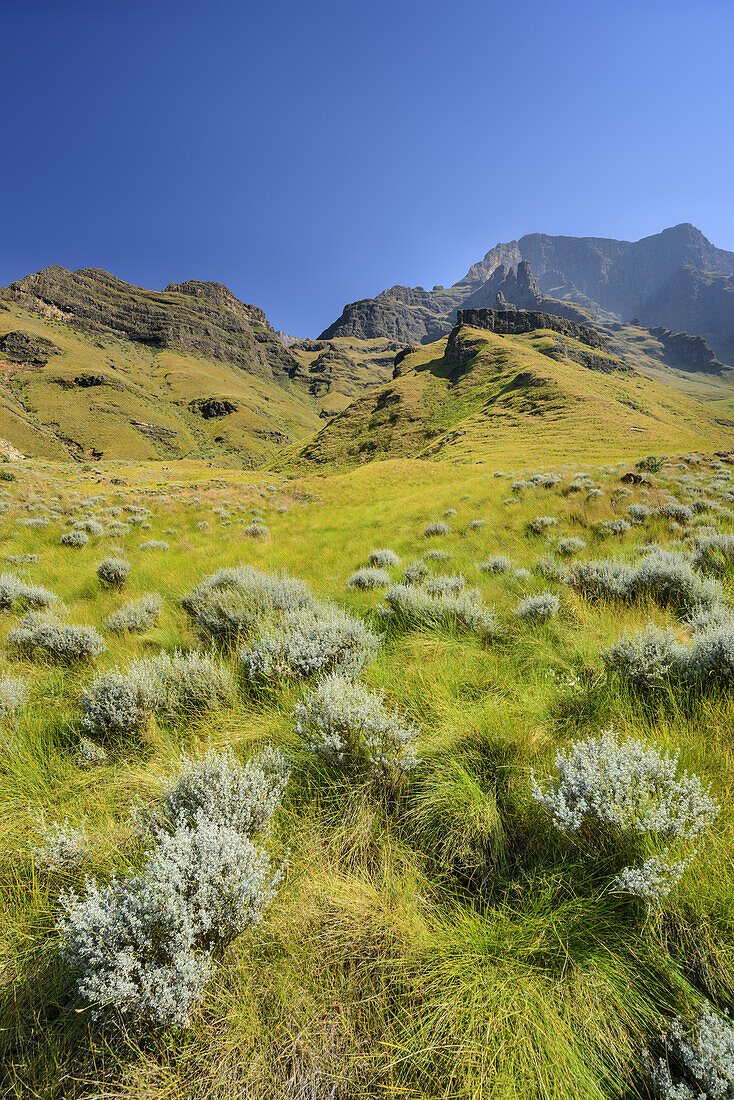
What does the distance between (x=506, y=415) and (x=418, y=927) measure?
6357cm

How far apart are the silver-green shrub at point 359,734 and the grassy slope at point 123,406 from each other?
109639 mm

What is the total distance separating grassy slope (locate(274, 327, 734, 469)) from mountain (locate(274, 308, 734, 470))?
9.8 inches

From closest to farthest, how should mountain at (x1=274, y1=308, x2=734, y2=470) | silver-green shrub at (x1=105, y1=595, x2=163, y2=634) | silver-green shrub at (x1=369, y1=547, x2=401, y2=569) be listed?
silver-green shrub at (x1=105, y1=595, x2=163, y2=634) < silver-green shrub at (x1=369, y1=547, x2=401, y2=569) < mountain at (x1=274, y1=308, x2=734, y2=470)

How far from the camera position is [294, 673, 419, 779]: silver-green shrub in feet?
7.11

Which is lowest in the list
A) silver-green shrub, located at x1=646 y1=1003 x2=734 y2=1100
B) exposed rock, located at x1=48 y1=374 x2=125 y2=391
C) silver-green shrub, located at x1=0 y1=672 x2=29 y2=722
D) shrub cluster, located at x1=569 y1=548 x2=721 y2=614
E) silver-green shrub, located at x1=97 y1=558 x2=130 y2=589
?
silver-green shrub, located at x1=646 y1=1003 x2=734 y2=1100

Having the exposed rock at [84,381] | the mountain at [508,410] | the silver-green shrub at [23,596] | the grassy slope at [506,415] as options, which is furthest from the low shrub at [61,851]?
the exposed rock at [84,381]

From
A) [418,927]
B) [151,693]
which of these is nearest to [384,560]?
[151,693]

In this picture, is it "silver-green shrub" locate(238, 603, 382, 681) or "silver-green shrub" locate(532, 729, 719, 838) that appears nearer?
"silver-green shrub" locate(532, 729, 719, 838)

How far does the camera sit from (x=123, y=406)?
4331 inches

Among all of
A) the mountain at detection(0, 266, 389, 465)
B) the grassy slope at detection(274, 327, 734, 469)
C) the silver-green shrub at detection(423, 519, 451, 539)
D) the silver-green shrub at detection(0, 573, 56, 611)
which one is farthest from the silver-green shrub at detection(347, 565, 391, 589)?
the mountain at detection(0, 266, 389, 465)

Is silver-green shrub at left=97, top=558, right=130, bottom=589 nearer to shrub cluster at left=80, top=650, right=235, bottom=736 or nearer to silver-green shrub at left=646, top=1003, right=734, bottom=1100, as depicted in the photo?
shrub cluster at left=80, top=650, right=235, bottom=736

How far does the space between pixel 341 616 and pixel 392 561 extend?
3.28 m

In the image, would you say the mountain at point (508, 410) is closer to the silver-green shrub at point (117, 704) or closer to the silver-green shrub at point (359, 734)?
the silver-green shrub at point (359, 734)

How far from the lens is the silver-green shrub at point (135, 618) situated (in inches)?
171
